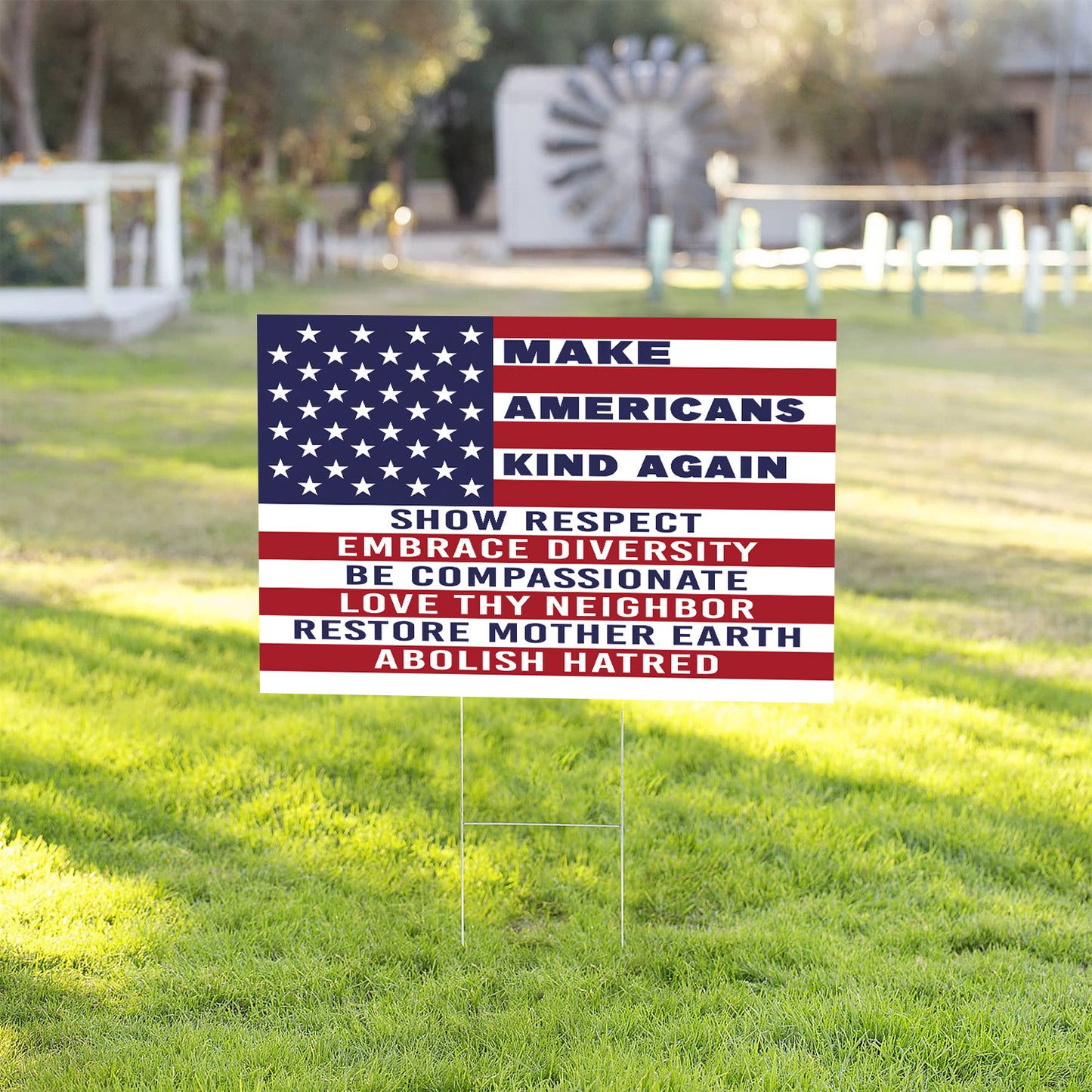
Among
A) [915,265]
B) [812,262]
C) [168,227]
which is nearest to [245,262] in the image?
[168,227]

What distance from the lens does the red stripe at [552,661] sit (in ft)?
10.7

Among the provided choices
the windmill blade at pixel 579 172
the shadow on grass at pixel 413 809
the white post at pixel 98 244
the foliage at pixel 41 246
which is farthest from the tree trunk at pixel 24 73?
the shadow on grass at pixel 413 809

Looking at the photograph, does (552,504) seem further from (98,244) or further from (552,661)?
(98,244)

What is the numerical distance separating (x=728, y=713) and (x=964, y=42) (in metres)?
29.3

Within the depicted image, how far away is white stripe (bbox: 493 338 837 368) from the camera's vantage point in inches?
126

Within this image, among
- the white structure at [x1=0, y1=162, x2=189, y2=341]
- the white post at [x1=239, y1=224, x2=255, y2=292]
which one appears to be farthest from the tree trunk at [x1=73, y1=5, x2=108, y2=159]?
the white structure at [x1=0, y1=162, x2=189, y2=341]

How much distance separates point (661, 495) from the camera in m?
3.27

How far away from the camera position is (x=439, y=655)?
10.9 feet

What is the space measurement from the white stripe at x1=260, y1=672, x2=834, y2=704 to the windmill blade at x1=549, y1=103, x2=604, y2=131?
3140cm

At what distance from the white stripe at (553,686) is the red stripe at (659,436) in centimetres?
46

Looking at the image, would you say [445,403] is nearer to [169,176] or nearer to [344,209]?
[169,176]

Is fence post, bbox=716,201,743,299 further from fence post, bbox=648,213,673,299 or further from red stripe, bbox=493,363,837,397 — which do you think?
red stripe, bbox=493,363,837,397

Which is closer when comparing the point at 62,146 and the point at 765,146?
the point at 62,146

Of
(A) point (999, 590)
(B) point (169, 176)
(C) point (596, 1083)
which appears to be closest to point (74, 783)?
(C) point (596, 1083)
